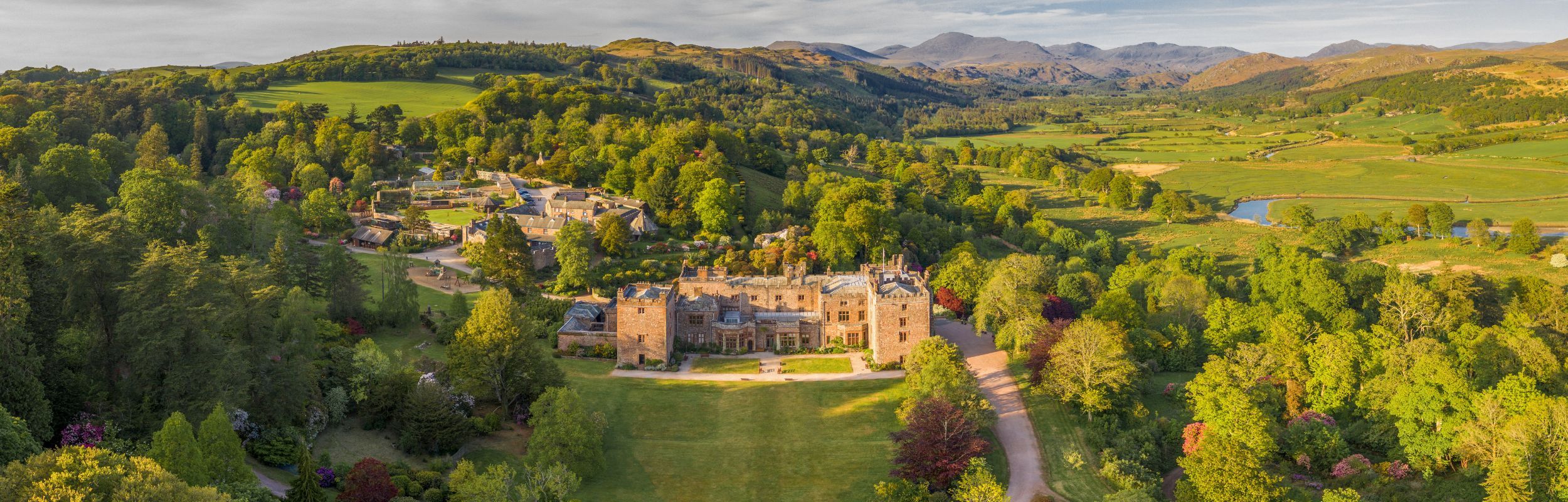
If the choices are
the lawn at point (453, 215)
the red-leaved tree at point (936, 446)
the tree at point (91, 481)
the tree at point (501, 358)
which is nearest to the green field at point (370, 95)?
the lawn at point (453, 215)

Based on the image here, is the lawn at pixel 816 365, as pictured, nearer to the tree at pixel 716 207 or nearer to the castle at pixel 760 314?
the castle at pixel 760 314

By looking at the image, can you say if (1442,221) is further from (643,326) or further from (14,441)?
(14,441)

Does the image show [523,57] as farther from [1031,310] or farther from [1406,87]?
[1406,87]

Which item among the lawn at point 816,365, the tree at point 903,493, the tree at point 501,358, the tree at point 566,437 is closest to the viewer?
the tree at point 903,493

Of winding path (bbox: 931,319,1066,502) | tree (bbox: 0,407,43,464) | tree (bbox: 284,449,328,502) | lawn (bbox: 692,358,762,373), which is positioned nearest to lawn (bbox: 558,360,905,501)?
lawn (bbox: 692,358,762,373)

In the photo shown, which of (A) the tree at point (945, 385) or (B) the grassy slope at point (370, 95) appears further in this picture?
(B) the grassy slope at point (370, 95)

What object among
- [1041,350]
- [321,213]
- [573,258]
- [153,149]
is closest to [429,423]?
[573,258]

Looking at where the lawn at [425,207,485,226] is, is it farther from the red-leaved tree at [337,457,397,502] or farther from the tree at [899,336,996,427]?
the red-leaved tree at [337,457,397,502]
